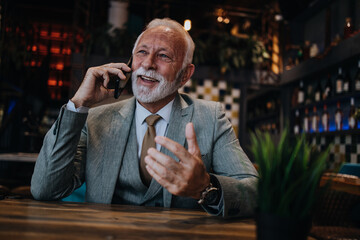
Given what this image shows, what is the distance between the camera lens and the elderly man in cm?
108

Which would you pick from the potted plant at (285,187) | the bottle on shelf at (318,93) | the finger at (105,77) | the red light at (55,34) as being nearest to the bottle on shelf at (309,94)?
the bottle on shelf at (318,93)

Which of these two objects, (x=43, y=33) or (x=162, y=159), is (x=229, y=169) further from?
(x=43, y=33)

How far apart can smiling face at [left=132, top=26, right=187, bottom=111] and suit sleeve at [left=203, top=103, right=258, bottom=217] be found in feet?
0.98

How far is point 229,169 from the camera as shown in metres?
1.49

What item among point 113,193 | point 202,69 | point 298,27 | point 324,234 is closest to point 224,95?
point 202,69

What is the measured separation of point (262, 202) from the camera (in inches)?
23.8

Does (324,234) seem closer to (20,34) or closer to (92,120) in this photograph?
(92,120)

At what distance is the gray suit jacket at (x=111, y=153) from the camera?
4.18 ft

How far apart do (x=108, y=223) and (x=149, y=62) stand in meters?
0.99

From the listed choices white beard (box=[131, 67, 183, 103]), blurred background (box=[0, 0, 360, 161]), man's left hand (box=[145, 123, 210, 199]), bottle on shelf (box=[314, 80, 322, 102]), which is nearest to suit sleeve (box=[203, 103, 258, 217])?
man's left hand (box=[145, 123, 210, 199])

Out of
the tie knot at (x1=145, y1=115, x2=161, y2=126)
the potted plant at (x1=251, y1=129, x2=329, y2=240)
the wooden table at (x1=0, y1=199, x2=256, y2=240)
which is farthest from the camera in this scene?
the tie knot at (x1=145, y1=115, x2=161, y2=126)

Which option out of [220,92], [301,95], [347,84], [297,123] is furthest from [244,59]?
[347,84]

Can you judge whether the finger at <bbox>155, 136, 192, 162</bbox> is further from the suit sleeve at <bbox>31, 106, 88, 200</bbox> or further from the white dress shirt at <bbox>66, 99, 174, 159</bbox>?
the white dress shirt at <bbox>66, 99, 174, 159</bbox>

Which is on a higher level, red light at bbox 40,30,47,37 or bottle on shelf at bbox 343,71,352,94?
red light at bbox 40,30,47,37
